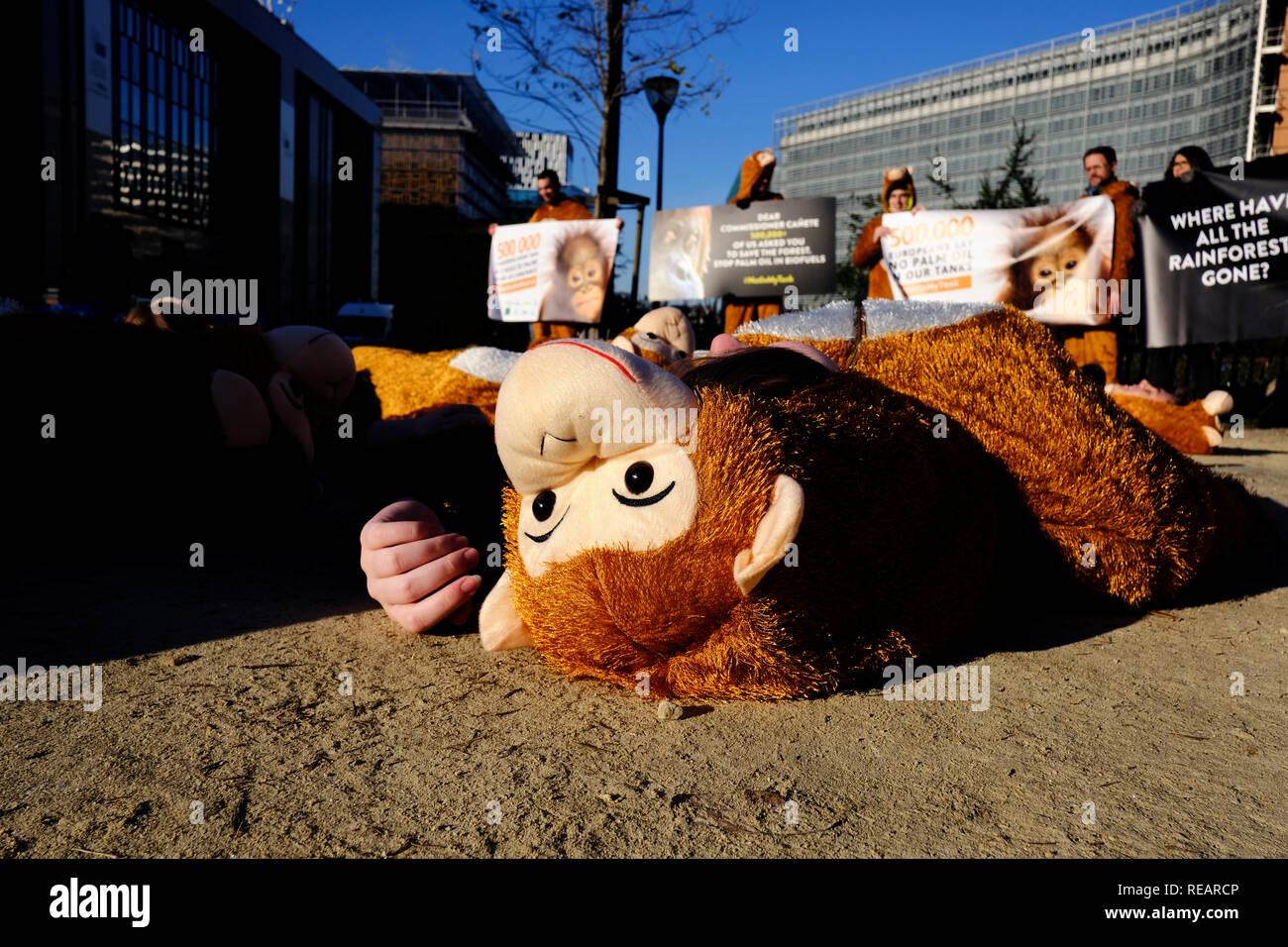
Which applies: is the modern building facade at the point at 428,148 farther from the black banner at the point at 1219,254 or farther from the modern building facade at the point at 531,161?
the black banner at the point at 1219,254

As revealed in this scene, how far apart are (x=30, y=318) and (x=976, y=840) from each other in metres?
3.60

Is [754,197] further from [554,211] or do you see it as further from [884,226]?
[554,211]

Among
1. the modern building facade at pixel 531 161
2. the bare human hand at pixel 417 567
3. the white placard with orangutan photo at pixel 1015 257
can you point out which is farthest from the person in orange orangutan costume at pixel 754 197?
the modern building facade at pixel 531 161

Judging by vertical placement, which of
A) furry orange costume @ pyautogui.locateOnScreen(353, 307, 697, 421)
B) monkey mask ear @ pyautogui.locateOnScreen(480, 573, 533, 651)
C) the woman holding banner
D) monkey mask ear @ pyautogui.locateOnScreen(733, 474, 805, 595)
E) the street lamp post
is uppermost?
the street lamp post

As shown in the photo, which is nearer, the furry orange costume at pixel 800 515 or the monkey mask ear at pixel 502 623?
the furry orange costume at pixel 800 515

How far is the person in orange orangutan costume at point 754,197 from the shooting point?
908 centimetres

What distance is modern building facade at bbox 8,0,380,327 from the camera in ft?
47.8

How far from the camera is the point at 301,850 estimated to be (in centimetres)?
133

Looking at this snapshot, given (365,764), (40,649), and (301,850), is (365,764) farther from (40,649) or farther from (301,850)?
(40,649)

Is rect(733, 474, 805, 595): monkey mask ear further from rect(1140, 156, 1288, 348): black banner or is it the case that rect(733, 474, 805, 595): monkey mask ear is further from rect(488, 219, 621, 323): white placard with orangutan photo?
rect(488, 219, 621, 323): white placard with orangutan photo

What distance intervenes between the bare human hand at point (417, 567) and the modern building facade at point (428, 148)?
6659 cm

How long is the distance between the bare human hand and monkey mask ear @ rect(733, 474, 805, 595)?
883 mm

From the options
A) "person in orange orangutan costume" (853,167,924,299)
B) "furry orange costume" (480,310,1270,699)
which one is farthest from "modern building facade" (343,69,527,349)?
"furry orange costume" (480,310,1270,699)

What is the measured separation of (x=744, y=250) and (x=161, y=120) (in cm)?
1859
